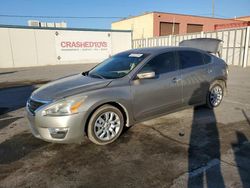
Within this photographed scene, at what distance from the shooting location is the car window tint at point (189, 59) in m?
4.80

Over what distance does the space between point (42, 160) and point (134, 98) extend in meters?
1.84

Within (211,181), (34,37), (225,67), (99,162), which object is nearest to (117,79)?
(99,162)

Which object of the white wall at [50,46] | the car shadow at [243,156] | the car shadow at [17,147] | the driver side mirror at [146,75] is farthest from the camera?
the white wall at [50,46]

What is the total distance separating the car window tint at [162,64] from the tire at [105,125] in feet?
3.39

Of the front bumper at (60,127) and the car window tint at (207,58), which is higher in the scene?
the car window tint at (207,58)

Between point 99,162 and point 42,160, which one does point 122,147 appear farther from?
point 42,160

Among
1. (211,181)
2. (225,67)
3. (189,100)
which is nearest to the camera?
(211,181)

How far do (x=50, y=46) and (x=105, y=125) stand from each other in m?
22.5

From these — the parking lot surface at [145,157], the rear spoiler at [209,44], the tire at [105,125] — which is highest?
the rear spoiler at [209,44]

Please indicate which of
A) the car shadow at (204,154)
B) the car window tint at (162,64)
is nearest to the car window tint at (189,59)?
the car window tint at (162,64)

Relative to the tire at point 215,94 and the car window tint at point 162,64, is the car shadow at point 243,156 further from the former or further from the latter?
the car window tint at point 162,64

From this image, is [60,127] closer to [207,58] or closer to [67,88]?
[67,88]

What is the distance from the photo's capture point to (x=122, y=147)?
3637 millimetres

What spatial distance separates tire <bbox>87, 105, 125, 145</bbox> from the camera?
358 centimetres
